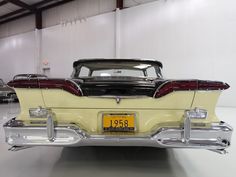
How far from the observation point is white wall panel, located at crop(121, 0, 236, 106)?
24.2 ft

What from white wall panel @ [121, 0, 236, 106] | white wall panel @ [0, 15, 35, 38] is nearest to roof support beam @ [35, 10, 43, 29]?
white wall panel @ [0, 15, 35, 38]

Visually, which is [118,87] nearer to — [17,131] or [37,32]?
[17,131]

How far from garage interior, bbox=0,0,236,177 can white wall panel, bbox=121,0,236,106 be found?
3cm

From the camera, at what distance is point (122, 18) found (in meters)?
9.66

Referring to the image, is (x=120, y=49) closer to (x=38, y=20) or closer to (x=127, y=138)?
(x=38, y=20)

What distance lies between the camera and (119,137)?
157 cm

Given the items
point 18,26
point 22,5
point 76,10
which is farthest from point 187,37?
point 18,26

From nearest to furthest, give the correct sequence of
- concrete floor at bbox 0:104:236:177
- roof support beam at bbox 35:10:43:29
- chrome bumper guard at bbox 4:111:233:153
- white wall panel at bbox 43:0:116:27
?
chrome bumper guard at bbox 4:111:233:153 < concrete floor at bbox 0:104:236:177 < white wall panel at bbox 43:0:116:27 < roof support beam at bbox 35:10:43:29

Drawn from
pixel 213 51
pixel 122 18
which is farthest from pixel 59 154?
pixel 122 18

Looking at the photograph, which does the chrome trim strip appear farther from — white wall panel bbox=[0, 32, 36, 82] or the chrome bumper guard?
white wall panel bbox=[0, 32, 36, 82]

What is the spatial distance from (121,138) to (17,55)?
47.6 ft

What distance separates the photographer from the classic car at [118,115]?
158cm

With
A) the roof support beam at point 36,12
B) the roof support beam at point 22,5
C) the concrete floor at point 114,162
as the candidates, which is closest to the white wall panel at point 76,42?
the roof support beam at point 36,12

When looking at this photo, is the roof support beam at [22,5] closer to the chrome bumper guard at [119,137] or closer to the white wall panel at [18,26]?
the white wall panel at [18,26]
